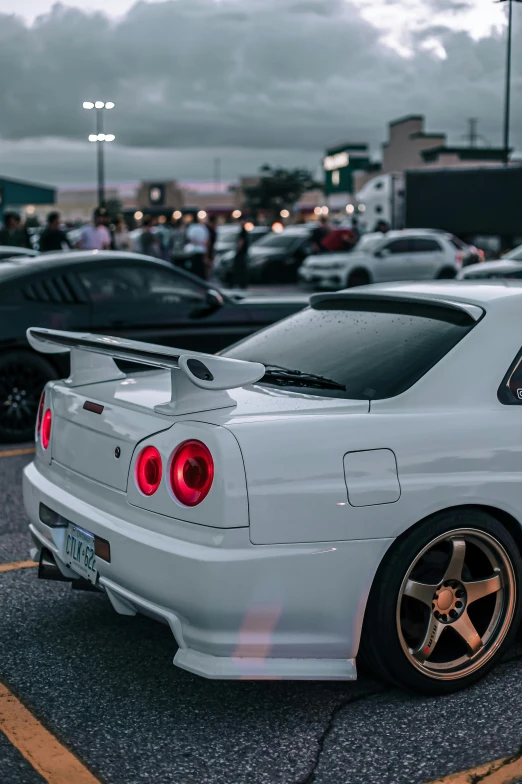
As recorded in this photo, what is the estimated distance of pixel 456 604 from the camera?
3666 millimetres

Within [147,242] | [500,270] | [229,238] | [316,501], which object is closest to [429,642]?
[316,501]

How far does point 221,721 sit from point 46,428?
147 cm

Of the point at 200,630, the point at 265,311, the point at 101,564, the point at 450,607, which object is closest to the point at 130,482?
the point at 101,564

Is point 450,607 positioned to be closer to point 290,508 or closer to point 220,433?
point 290,508

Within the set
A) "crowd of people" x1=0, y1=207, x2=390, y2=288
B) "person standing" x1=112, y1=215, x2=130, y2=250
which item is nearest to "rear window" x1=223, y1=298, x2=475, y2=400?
"crowd of people" x1=0, y1=207, x2=390, y2=288

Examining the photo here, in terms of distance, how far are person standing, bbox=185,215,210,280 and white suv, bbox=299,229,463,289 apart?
5403mm

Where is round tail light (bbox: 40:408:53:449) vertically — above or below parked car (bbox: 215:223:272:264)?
below

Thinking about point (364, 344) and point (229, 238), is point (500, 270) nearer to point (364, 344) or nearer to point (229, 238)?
point (364, 344)

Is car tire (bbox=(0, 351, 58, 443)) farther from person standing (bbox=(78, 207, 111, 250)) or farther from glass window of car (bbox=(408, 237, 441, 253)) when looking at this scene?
glass window of car (bbox=(408, 237, 441, 253))

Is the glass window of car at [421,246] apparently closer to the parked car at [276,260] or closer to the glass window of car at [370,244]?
the glass window of car at [370,244]

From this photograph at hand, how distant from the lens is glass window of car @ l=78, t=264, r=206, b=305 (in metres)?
8.58

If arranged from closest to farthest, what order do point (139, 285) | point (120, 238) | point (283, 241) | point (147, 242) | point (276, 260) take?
point (139, 285) → point (147, 242) → point (120, 238) → point (276, 260) → point (283, 241)

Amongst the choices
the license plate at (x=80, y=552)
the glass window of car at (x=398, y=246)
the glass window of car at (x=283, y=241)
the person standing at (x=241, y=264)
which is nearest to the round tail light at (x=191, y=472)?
the license plate at (x=80, y=552)

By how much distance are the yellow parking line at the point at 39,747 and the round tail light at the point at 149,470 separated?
826 millimetres
